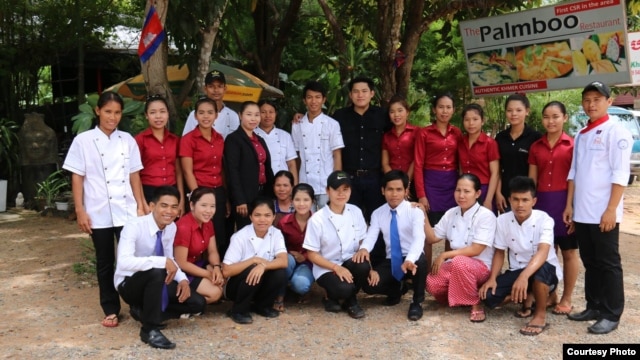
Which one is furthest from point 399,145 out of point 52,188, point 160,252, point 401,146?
point 52,188

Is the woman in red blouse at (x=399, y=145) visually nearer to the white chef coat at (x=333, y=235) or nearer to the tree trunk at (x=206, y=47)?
the white chef coat at (x=333, y=235)

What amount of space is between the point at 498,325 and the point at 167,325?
223cm

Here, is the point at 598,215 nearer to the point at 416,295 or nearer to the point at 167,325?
the point at 416,295

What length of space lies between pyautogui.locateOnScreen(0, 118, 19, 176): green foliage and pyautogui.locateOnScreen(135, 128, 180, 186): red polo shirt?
635 centimetres

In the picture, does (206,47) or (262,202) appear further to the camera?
(206,47)

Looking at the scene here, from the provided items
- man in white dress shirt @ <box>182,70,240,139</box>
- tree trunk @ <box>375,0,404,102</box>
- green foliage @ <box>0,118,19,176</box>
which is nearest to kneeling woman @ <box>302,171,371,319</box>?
man in white dress shirt @ <box>182,70,240,139</box>

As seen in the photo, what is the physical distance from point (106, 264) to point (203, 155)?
1.03 meters

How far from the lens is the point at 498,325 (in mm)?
4125

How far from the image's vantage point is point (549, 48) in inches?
247

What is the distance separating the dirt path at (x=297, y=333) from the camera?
12.0 ft

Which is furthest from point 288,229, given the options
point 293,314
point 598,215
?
point 598,215

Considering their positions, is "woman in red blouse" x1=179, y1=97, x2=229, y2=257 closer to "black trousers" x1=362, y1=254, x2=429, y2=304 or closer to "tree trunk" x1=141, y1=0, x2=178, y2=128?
"tree trunk" x1=141, y1=0, x2=178, y2=128

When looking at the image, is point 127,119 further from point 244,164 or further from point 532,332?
point 532,332

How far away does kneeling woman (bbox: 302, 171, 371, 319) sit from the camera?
4.29 m
